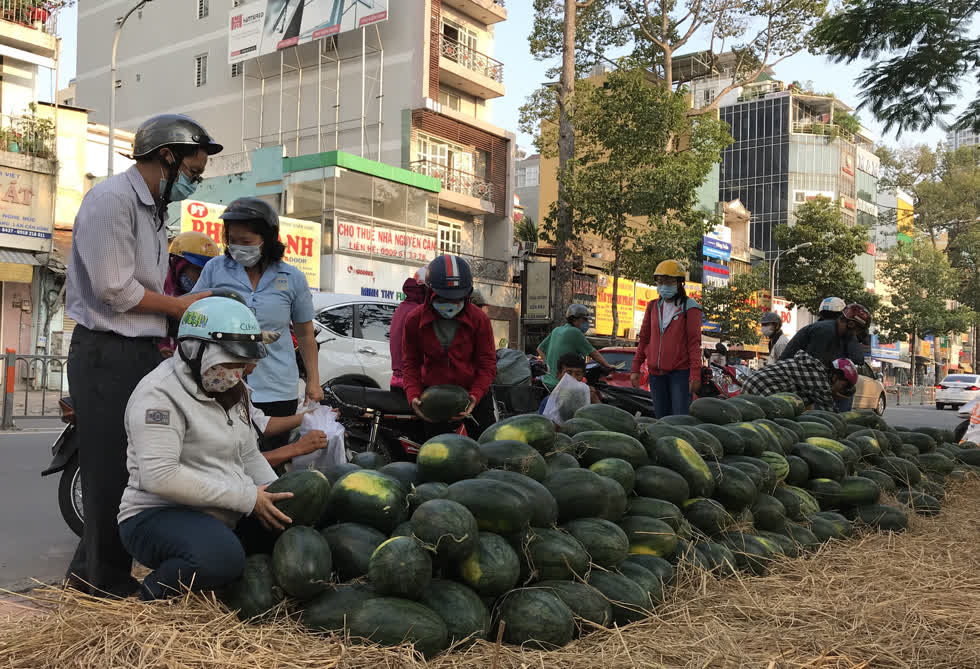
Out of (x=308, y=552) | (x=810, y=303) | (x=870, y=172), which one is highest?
(x=870, y=172)

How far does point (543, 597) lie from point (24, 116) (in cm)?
2703

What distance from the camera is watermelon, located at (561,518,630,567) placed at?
352 centimetres

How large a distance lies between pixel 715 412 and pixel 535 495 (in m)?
2.45

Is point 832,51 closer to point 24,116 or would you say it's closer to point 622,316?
point 24,116

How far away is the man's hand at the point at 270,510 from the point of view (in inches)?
122

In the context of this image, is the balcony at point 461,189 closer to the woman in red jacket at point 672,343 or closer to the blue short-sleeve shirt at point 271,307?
the woman in red jacket at point 672,343

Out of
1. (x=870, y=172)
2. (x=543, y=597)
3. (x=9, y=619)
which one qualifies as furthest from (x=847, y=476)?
(x=870, y=172)

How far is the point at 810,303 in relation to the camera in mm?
44875

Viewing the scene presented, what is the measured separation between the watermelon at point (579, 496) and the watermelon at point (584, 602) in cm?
46

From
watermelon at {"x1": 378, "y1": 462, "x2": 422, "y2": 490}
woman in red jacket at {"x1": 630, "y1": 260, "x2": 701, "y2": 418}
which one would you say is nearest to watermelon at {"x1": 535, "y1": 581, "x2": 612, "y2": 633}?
watermelon at {"x1": 378, "y1": 462, "x2": 422, "y2": 490}

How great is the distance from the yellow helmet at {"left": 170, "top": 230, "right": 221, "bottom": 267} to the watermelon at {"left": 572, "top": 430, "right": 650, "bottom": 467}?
8.10 ft

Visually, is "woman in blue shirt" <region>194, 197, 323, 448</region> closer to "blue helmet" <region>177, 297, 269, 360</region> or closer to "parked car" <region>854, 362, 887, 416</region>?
"blue helmet" <region>177, 297, 269, 360</region>

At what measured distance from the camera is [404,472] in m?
3.76

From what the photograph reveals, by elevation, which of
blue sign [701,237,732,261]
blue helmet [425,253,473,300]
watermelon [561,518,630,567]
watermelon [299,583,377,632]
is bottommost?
watermelon [299,583,377,632]
